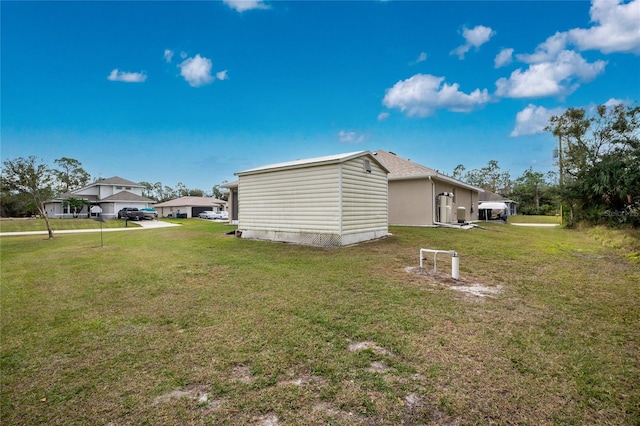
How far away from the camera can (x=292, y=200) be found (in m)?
10.7

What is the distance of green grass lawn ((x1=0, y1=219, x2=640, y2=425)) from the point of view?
2.11m

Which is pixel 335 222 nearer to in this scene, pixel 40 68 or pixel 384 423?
pixel 384 423

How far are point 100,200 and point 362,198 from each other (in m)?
39.7

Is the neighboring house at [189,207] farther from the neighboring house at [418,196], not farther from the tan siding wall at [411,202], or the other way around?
the tan siding wall at [411,202]

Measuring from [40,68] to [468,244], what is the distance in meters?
20.6

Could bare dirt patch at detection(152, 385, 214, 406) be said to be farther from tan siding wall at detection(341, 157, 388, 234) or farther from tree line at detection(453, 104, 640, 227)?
tree line at detection(453, 104, 640, 227)

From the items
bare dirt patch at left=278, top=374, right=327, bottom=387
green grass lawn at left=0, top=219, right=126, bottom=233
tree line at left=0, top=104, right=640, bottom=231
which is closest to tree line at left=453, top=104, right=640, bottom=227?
tree line at left=0, top=104, right=640, bottom=231

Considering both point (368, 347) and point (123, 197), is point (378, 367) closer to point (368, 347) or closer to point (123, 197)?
point (368, 347)

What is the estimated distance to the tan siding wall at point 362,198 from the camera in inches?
387

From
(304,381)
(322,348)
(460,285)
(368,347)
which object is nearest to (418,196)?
(460,285)

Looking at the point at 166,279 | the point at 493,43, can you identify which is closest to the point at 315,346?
the point at 166,279

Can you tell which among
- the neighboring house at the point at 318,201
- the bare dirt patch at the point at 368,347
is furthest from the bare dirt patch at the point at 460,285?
the neighboring house at the point at 318,201

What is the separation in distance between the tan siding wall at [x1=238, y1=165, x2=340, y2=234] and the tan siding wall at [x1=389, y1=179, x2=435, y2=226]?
27.1ft

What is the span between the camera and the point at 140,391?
→ 92.2 inches
